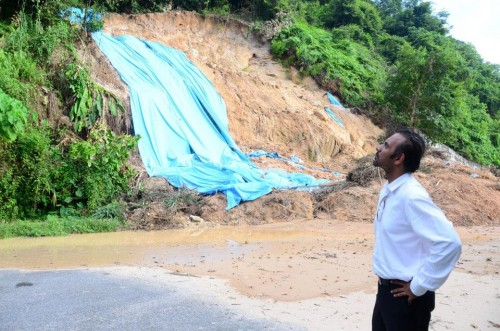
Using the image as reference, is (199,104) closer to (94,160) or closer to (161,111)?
(161,111)

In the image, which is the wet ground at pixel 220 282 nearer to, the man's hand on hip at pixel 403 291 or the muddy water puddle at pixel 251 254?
the muddy water puddle at pixel 251 254

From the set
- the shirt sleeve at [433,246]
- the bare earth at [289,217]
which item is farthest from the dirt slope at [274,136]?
the shirt sleeve at [433,246]

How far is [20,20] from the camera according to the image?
1273cm

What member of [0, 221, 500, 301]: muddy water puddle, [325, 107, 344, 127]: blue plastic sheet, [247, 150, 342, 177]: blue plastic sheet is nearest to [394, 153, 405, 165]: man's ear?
[0, 221, 500, 301]: muddy water puddle

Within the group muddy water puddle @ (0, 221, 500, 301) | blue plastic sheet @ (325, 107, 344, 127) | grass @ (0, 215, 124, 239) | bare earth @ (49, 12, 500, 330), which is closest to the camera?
bare earth @ (49, 12, 500, 330)

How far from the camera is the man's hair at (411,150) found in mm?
2480

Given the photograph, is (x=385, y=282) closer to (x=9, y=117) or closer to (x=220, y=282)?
(x=220, y=282)

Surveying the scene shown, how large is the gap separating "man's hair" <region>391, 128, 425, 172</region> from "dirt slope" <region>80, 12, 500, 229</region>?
8794 mm

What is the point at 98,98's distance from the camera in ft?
42.3

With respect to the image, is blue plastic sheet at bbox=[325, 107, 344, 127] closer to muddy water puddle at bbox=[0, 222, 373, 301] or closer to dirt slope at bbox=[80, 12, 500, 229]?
dirt slope at bbox=[80, 12, 500, 229]

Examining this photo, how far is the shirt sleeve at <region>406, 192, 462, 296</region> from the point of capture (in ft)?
7.14

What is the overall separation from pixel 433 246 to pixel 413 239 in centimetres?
14

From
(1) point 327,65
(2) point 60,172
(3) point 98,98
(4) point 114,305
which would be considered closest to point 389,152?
(4) point 114,305

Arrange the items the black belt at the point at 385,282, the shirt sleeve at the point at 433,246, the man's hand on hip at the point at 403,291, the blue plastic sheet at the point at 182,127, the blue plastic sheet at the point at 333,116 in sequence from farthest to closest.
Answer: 1. the blue plastic sheet at the point at 333,116
2. the blue plastic sheet at the point at 182,127
3. the black belt at the point at 385,282
4. the man's hand on hip at the point at 403,291
5. the shirt sleeve at the point at 433,246
